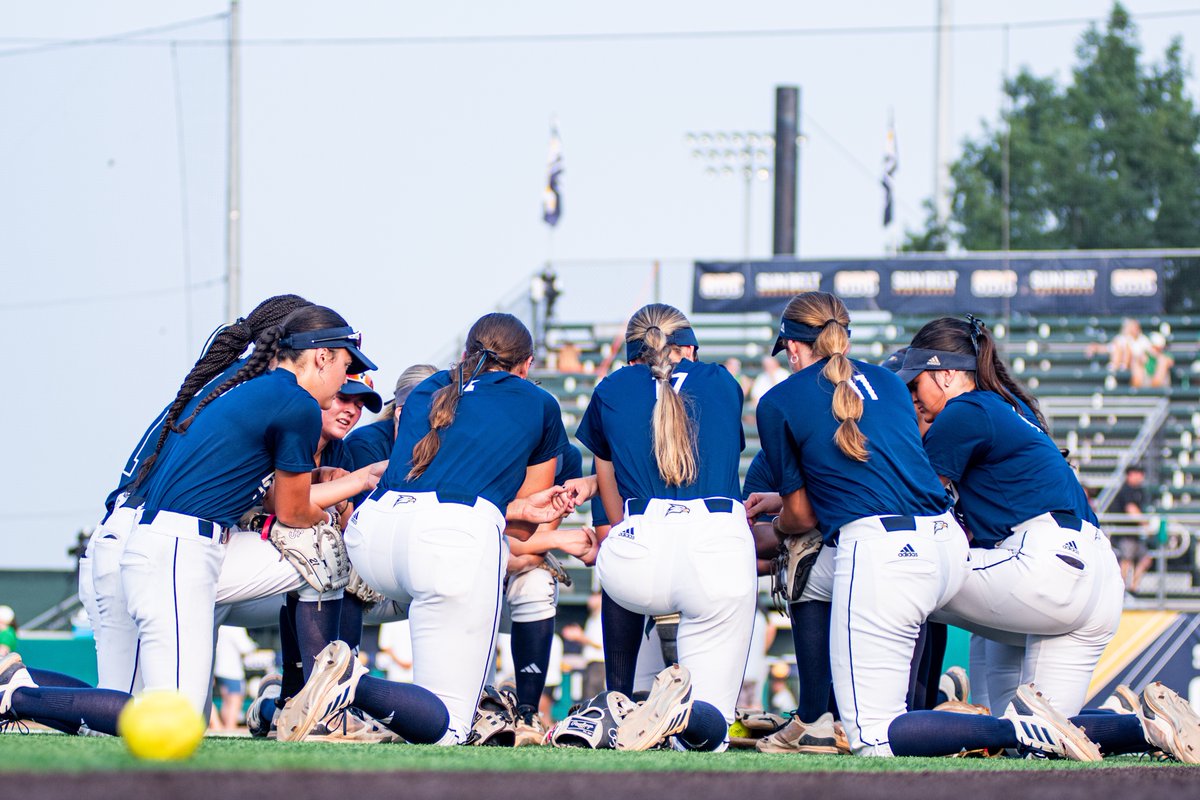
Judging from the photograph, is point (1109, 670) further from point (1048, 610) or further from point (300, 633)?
point (300, 633)

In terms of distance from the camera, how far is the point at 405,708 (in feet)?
15.0

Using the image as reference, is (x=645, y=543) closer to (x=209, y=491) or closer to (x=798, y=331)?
(x=798, y=331)

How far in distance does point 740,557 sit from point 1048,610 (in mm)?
1116

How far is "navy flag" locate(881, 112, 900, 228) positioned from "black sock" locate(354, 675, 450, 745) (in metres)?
16.8

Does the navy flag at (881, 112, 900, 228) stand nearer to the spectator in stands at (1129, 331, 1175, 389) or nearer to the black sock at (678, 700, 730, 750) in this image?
the spectator in stands at (1129, 331, 1175, 389)

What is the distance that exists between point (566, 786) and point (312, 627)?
2691 mm

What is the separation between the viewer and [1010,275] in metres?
16.7

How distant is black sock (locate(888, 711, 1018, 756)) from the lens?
4.54m

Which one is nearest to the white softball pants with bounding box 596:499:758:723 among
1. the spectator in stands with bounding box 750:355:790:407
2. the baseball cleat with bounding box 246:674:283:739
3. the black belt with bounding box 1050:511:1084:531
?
the black belt with bounding box 1050:511:1084:531

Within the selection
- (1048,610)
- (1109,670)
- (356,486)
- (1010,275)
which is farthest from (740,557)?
(1010,275)

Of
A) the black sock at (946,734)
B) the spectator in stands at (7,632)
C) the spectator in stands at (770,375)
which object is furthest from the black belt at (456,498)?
the spectator in stands at (770,375)

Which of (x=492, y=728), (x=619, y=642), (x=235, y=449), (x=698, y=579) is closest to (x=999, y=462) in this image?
(x=698, y=579)

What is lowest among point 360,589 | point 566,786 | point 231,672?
point 231,672

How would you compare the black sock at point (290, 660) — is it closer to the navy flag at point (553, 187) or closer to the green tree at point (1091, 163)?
the navy flag at point (553, 187)
